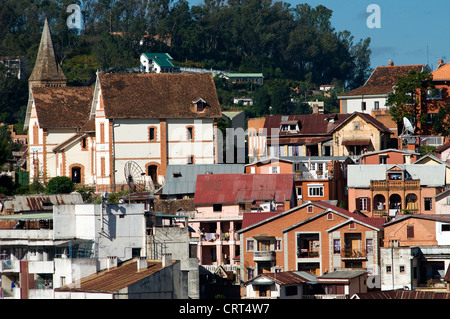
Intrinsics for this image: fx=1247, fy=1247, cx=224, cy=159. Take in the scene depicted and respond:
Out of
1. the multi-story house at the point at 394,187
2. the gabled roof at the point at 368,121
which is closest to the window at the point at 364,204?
the multi-story house at the point at 394,187

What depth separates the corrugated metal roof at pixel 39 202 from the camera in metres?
56.3

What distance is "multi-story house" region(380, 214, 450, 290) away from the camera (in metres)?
51.8

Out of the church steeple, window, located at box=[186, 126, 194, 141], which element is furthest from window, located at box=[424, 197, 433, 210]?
the church steeple

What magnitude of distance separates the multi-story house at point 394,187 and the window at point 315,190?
5.10 ft

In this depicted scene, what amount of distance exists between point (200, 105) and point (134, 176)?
6.14 metres

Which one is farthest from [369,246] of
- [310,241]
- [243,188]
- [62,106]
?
[62,106]

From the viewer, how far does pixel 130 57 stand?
140 meters

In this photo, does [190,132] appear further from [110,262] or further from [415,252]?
[110,262]

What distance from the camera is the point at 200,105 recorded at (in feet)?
241

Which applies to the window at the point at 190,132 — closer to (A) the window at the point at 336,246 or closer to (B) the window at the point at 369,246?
(A) the window at the point at 336,246

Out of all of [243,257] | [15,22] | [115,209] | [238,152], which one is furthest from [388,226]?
[15,22]

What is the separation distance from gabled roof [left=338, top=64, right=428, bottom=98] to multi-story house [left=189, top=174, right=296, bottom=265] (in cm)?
2727

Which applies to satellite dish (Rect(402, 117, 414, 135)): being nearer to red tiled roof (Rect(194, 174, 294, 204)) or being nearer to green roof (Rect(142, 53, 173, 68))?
red tiled roof (Rect(194, 174, 294, 204))

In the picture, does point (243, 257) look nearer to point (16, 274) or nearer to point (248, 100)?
point (16, 274)
